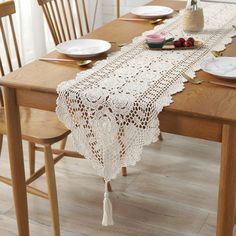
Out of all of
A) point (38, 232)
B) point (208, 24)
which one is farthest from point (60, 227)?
point (208, 24)

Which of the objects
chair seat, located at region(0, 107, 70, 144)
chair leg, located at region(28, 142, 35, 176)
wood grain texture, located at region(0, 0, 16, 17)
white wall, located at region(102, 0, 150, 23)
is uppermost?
wood grain texture, located at region(0, 0, 16, 17)

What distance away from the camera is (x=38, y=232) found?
2.04m

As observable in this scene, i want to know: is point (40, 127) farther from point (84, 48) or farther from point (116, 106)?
point (116, 106)

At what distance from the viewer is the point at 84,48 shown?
1.92m

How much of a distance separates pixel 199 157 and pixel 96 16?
191 centimetres

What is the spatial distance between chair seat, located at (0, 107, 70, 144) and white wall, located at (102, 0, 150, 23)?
212 centimetres

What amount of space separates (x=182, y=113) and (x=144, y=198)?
38.1 inches

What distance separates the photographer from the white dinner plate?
1819 millimetres

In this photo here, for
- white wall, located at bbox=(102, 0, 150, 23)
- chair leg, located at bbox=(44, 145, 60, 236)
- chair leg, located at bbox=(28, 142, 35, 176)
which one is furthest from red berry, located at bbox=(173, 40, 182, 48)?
white wall, located at bbox=(102, 0, 150, 23)

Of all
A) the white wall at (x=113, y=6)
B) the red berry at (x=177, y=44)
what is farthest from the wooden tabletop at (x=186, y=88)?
the white wall at (x=113, y=6)

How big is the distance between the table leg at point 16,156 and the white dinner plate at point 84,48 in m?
0.31

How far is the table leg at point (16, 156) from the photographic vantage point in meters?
1.66

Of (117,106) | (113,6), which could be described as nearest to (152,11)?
(117,106)

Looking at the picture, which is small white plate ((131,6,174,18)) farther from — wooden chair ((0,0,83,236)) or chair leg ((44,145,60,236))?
chair leg ((44,145,60,236))
